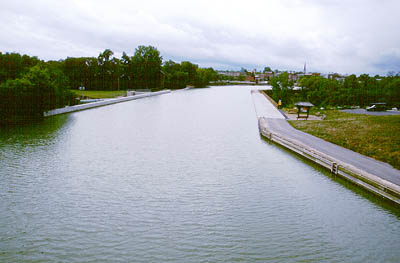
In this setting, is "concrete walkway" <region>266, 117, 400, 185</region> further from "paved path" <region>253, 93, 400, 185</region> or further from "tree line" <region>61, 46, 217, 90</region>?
"tree line" <region>61, 46, 217, 90</region>

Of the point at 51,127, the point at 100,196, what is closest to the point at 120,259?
the point at 100,196

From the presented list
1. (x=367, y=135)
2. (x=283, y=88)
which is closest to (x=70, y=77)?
(x=283, y=88)

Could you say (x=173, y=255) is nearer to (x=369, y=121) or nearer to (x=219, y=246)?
(x=219, y=246)

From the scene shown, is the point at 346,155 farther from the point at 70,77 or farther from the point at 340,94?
the point at 70,77

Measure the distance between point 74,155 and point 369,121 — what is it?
77.6 feet

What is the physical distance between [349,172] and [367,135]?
309 inches

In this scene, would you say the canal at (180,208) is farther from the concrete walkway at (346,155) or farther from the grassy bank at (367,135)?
the grassy bank at (367,135)

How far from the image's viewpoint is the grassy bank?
17.5m

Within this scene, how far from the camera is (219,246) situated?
9.59 meters

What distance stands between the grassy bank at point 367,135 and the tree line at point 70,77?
25.4 meters

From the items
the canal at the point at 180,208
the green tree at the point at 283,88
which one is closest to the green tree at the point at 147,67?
the green tree at the point at 283,88

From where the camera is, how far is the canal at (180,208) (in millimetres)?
9375

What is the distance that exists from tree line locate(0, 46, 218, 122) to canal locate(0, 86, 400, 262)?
10239 mm

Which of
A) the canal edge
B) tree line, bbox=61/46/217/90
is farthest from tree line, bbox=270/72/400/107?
tree line, bbox=61/46/217/90
